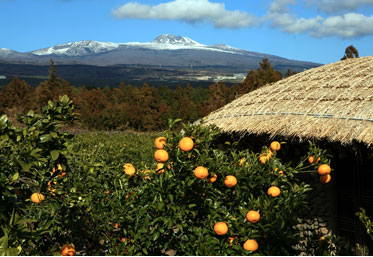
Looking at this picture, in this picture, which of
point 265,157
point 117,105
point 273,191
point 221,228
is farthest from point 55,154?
point 117,105

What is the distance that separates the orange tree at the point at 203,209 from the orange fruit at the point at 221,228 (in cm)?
2

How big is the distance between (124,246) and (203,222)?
0.64m

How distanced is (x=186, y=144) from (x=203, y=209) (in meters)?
0.60

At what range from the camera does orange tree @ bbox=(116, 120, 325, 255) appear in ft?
9.61

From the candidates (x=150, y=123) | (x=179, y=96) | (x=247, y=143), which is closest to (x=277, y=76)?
(x=150, y=123)

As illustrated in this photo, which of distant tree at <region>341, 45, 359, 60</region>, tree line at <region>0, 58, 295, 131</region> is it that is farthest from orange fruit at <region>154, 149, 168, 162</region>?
tree line at <region>0, 58, 295, 131</region>

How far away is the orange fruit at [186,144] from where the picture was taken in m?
2.85

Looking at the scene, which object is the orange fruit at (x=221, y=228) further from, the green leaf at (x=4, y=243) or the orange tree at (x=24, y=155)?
the green leaf at (x=4, y=243)

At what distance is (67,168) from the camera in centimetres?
256

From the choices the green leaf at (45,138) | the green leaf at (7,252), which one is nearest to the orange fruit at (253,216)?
the green leaf at (45,138)

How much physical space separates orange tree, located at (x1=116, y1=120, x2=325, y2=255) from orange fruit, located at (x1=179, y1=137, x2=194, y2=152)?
58 millimetres

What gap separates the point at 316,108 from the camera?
5.57 metres

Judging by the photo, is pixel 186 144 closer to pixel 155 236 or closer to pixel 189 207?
pixel 189 207

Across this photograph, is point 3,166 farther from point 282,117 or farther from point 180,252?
point 282,117
